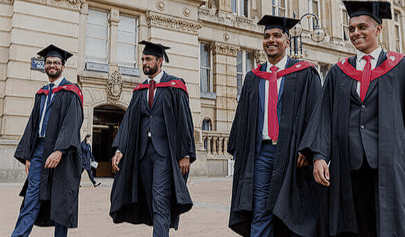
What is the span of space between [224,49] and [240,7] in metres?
3.44

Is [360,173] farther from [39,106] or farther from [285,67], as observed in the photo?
[39,106]

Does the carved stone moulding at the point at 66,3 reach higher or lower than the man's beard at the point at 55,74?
higher

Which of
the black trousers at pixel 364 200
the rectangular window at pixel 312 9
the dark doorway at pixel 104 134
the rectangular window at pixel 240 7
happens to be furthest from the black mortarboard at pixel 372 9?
the rectangular window at pixel 312 9

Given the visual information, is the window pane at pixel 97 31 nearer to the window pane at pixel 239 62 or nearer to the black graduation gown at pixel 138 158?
the window pane at pixel 239 62

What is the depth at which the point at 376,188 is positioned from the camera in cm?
308

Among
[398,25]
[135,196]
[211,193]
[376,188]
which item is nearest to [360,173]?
[376,188]

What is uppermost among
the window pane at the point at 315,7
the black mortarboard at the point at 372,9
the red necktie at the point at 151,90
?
the window pane at the point at 315,7

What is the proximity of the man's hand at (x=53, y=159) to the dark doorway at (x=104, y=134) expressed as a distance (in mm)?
13411

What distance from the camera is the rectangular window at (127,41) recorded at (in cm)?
1631

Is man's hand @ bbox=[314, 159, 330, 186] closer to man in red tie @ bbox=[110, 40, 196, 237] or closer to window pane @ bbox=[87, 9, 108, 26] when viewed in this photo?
man in red tie @ bbox=[110, 40, 196, 237]

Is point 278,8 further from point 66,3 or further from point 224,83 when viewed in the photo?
point 66,3

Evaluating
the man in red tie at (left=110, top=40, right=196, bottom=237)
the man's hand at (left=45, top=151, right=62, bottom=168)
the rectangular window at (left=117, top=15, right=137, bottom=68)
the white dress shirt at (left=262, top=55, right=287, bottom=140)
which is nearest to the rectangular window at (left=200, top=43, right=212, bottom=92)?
the rectangular window at (left=117, top=15, right=137, bottom=68)

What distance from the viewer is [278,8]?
23625mm

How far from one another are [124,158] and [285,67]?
7.32 feet
